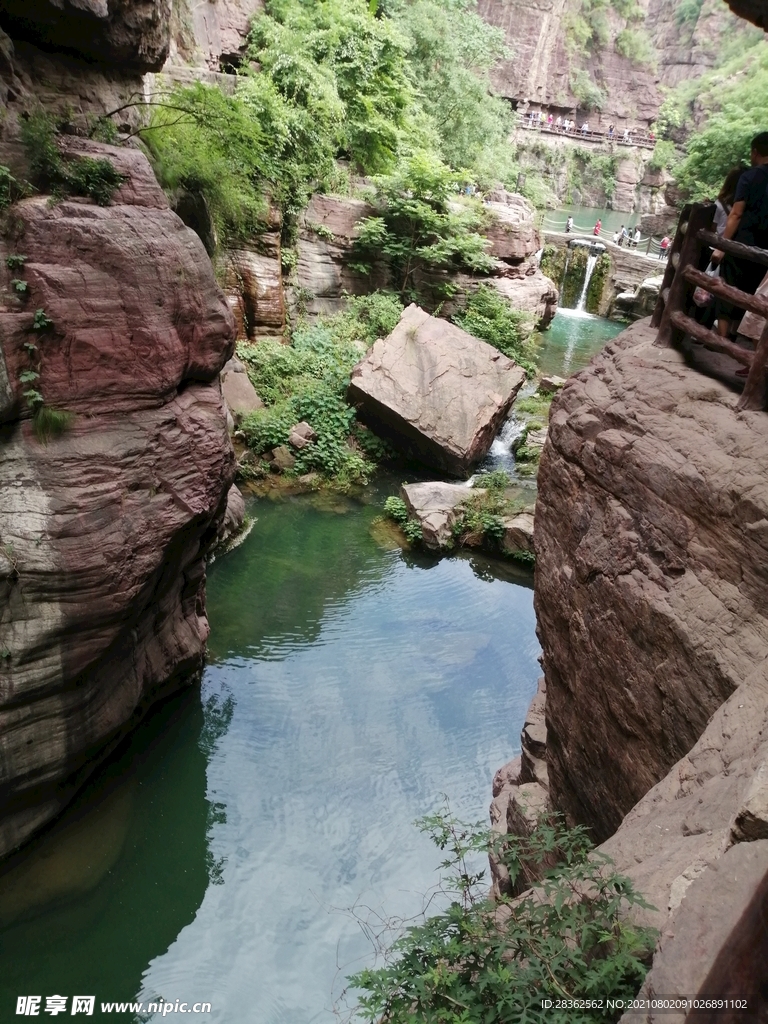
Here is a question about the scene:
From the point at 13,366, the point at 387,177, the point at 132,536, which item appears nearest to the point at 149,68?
the point at 13,366

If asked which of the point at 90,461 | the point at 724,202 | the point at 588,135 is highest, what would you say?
the point at 588,135

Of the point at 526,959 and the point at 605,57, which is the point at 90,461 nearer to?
the point at 526,959

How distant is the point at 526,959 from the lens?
7.90 ft

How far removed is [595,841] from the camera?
417 cm

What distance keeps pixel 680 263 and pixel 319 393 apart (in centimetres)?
835

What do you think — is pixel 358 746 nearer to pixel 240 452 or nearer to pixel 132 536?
pixel 132 536

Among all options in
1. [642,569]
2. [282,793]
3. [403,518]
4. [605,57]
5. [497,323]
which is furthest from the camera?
[605,57]

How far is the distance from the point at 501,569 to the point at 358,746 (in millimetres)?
4009

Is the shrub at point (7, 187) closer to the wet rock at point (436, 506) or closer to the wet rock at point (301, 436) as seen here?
the wet rock at point (436, 506)

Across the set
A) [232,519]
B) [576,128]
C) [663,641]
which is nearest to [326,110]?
[232,519]

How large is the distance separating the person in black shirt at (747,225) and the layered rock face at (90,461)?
157 inches

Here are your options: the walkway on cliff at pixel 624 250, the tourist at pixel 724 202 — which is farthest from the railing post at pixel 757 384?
the walkway on cliff at pixel 624 250

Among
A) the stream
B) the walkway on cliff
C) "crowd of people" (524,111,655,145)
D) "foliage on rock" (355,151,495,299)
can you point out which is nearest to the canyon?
the stream

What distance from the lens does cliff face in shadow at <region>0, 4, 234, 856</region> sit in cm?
473
